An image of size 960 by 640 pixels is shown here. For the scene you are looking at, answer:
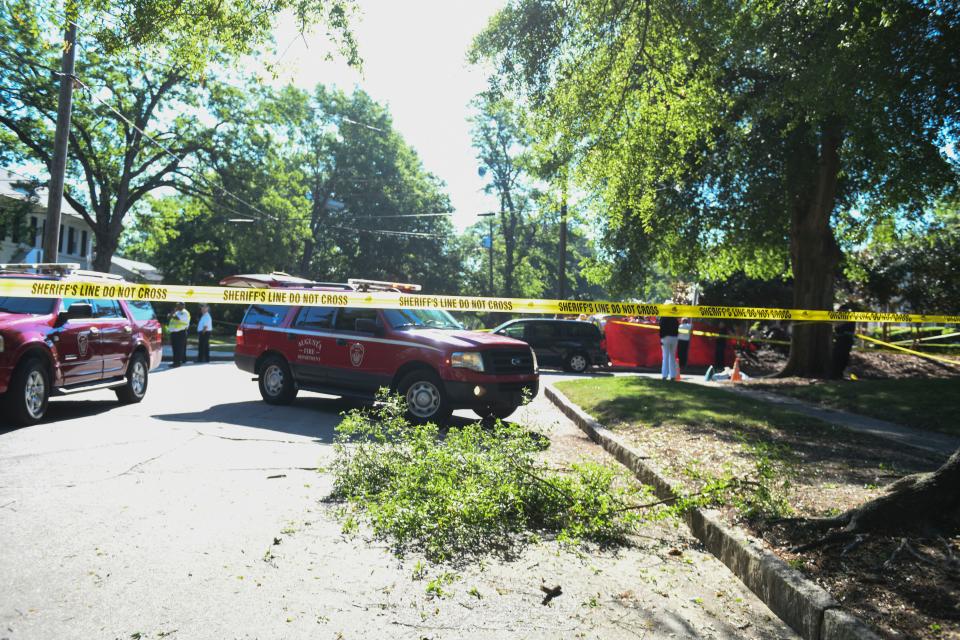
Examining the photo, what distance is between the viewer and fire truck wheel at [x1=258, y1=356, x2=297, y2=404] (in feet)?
38.5

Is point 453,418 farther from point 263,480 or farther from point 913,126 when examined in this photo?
point 913,126

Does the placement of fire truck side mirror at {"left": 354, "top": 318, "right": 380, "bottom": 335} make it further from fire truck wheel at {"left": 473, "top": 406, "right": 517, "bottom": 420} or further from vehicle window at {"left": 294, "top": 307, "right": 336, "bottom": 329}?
fire truck wheel at {"left": 473, "top": 406, "right": 517, "bottom": 420}

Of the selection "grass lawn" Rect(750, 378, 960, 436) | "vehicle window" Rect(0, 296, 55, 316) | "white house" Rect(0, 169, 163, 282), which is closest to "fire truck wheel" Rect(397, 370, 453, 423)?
"vehicle window" Rect(0, 296, 55, 316)

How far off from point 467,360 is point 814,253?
1015cm

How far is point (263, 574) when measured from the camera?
4340mm

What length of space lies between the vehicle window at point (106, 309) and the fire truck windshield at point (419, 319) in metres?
4.02

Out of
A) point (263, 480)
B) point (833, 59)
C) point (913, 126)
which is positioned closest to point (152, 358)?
point (263, 480)

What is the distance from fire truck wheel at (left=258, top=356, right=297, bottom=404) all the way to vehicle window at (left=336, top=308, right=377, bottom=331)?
3.97 feet

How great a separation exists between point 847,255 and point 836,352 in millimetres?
4292

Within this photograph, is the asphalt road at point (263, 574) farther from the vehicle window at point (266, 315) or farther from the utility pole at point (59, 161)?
the utility pole at point (59, 161)

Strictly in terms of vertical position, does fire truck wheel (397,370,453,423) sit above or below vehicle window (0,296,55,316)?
below

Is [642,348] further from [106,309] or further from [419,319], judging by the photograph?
[106,309]

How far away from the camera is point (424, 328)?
10.9m

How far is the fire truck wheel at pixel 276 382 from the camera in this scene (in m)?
11.8
